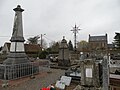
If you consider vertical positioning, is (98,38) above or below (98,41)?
above

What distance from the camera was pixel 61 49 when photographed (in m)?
15.9

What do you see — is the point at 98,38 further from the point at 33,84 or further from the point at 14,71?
the point at 33,84

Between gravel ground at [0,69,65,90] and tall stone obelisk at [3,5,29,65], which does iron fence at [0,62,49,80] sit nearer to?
tall stone obelisk at [3,5,29,65]

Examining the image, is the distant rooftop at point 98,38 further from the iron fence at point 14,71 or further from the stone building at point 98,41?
the iron fence at point 14,71

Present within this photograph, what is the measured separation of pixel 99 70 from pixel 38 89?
3756 millimetres

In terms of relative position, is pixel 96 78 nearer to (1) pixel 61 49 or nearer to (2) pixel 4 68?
(2) pixel 4 68

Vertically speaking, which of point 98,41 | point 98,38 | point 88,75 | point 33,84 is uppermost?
point 98,38

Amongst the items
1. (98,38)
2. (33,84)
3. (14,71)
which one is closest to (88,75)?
(33,84)

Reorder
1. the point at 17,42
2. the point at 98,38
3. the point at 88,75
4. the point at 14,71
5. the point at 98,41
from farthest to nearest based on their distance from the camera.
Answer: the point at 98,38
the point at 98,41
the point at 17,42
the point at 14,71
the point at 88,75

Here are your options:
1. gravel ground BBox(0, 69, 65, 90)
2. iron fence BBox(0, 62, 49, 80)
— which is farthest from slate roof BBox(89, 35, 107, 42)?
gravel ground BBox(0, 69, 65, 90)

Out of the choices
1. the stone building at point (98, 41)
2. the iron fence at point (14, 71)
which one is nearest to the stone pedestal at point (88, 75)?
the iron fence at point (14, 71)

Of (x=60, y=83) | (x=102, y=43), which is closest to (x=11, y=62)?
(x=60, y=83)

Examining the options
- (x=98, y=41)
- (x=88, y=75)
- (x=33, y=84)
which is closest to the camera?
(x=88, y=75)

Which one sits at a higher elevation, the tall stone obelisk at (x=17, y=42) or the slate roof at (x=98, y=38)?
the slate roof at (x=98, y=38)
